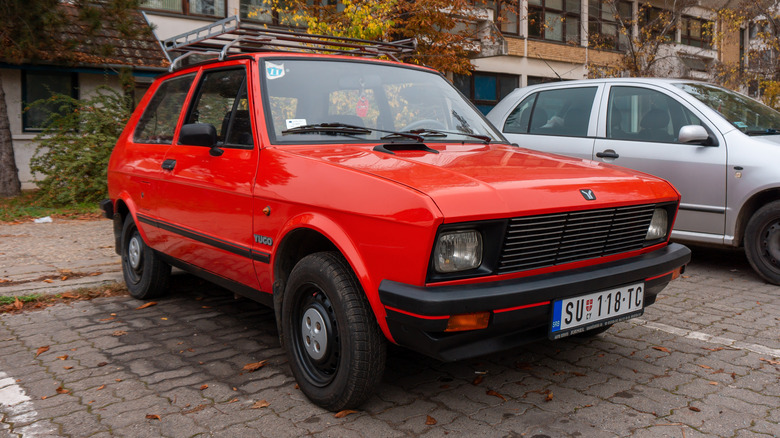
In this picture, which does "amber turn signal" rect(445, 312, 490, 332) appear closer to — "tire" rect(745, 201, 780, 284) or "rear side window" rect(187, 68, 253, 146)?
"rear side window" rect(187, 68, 253, 146)

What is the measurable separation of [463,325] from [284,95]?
1.84 metres

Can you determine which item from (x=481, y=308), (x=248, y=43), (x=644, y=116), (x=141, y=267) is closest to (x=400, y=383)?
(x=481, y=308)

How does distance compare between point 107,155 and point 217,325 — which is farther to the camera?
point 107,155

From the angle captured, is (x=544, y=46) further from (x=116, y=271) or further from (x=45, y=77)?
(x=116, y=271)

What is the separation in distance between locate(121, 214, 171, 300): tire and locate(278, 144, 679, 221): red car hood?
2326 mm

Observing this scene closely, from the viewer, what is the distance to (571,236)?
3123 millimetres

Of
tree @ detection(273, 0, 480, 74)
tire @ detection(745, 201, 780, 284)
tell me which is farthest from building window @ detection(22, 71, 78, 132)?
tire @ detection(745, 201, 780, 284)

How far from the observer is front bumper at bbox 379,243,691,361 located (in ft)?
8.83

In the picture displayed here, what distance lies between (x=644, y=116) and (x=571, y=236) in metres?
4.07

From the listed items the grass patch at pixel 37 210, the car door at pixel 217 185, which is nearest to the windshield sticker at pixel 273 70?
the car door at pixel 217 185

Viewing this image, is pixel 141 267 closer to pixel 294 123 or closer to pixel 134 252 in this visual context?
pixel 134 252

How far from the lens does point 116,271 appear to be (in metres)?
6.54

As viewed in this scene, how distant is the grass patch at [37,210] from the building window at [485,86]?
14.2m

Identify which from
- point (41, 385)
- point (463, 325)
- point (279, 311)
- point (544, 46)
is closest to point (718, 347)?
point (463, 325)
